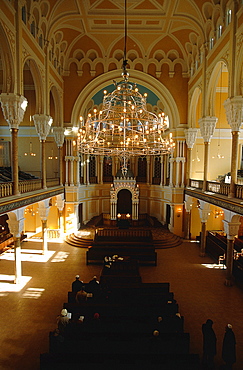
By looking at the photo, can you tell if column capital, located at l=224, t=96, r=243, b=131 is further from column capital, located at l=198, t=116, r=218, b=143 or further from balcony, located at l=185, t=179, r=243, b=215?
column capital, located at l=198, t=116, r=218, b=143

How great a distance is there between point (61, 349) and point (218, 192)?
9938mm

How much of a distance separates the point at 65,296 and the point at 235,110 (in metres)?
10.7

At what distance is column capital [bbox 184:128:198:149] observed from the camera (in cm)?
1809

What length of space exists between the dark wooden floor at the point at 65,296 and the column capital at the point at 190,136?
25.3ft

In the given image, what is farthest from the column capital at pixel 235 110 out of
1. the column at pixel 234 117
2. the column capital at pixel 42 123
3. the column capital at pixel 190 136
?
the column capital at pixel 42 123

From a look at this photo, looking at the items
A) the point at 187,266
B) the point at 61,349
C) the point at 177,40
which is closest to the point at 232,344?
the point at 61,349

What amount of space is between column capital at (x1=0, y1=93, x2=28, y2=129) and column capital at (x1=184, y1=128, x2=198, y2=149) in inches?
467

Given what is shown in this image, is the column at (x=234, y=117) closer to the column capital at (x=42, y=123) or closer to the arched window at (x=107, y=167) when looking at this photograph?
the column capital at (x=42, y=123)

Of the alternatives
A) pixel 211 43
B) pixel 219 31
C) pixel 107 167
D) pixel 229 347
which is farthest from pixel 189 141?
pixel 229 347

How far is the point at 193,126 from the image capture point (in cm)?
1817

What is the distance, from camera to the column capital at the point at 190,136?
1809 cm

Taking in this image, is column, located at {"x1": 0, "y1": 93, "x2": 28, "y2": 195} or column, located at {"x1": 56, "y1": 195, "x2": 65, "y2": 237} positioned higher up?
column, located at {"x1": 0, "y1": 93, "x2": 28, "y2": 195}

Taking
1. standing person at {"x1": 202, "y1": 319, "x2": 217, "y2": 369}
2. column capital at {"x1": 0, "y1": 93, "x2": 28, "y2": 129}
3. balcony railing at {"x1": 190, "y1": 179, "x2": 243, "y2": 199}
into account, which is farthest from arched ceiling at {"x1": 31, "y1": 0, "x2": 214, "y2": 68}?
standing person at {"x1": 202, "y1": 319, "x2": 217, "y2": 369}

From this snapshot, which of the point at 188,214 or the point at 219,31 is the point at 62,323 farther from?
the point at 219,31
